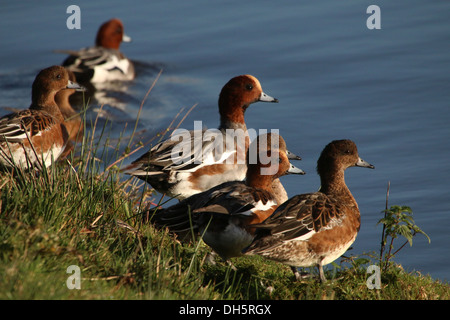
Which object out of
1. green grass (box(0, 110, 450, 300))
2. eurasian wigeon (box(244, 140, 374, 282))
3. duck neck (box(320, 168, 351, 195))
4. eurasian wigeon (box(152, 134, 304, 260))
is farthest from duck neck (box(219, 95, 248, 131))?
eurasian wigeon (box(244, 140, 374, 282))

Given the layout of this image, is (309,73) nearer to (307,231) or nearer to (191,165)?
(191,165)

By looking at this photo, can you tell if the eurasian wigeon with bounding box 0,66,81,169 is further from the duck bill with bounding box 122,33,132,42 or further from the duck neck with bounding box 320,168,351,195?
the duck bill with bounding box 122,33,132,42

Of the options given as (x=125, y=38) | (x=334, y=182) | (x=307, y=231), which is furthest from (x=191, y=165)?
(x=125, y=38)

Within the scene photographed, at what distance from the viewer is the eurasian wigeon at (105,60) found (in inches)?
523

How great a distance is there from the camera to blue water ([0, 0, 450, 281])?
28.5 ft

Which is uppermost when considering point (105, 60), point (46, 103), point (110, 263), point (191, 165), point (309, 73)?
point (46, 103)

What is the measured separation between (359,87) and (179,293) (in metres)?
7.67

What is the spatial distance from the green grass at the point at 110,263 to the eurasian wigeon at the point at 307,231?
0.18 m

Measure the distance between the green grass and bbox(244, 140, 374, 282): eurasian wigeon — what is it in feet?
0.59

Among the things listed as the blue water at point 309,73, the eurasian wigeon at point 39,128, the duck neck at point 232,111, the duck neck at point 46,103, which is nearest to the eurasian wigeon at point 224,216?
the eurasian wigeon at point 39,128

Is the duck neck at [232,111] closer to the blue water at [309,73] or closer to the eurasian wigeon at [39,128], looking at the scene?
the blue water at [309,73]

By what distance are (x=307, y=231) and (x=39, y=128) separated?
3127 millimetres

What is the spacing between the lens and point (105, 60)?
44.2 feet
